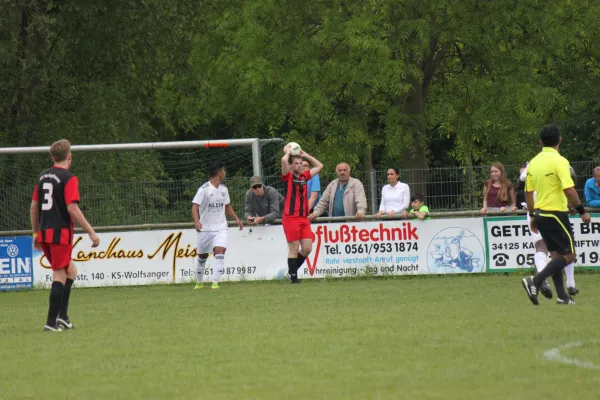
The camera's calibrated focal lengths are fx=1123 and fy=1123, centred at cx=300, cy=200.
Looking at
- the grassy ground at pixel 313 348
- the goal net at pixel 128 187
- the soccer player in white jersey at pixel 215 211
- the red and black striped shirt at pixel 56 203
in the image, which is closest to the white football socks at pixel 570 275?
Result: the grassy ground at pixel 313 348

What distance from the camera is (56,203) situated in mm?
11039

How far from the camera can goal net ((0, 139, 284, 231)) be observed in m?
20.0

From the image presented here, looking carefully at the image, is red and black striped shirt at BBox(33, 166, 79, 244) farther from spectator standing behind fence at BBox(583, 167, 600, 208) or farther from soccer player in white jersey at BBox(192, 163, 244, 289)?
spectator standing behind fence at BBox(583, 167, 600, 208)

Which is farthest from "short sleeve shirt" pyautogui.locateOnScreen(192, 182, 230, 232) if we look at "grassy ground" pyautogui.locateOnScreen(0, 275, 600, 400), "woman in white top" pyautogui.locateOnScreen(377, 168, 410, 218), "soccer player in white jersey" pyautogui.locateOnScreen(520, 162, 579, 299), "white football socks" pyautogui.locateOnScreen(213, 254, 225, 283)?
"soccer player in white jersey" pyautogui.locateOnScreen(520, 162, 579, 299)

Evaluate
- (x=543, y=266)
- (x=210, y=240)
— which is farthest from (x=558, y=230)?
(x=210, y=240)

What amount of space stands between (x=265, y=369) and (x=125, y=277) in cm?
1236

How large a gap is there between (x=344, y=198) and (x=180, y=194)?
2.98m

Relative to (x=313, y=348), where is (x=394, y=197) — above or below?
above

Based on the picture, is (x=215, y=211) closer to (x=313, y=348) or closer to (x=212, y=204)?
(x=212, y=204)

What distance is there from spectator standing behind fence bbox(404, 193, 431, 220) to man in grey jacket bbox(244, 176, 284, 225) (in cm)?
226

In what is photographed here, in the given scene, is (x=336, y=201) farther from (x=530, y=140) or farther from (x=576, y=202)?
(x=530, y=140)

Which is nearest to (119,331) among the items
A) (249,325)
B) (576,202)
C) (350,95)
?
(249,325)

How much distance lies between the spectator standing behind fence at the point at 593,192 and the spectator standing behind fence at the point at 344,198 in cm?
365

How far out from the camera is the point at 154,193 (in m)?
20.0
